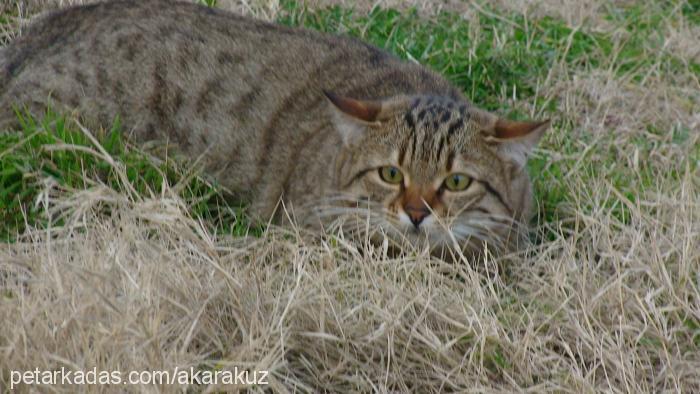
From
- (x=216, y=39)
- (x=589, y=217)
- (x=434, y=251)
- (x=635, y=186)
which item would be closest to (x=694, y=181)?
(x=635, y=186)

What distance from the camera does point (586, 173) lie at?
5.12m

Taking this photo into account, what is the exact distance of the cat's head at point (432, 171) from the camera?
174 inches

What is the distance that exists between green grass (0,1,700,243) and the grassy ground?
15mm

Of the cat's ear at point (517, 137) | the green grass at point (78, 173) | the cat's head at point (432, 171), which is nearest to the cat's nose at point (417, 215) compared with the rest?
the cat's head at point (432, 171)

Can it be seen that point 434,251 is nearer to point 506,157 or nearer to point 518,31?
point 506,157

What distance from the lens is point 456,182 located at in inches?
177

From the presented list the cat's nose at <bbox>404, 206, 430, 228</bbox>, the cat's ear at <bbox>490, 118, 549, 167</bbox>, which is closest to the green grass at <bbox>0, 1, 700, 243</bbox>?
the cat's ear at <bbox>490, 118, 549, 167</bbox>

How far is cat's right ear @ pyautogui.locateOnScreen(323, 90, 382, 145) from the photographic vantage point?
14.7ft

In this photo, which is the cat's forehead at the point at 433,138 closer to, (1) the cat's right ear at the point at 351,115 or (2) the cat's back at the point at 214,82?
(1) the cat's right ear at the point at 351,115

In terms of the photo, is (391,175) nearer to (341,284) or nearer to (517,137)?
(517,137)

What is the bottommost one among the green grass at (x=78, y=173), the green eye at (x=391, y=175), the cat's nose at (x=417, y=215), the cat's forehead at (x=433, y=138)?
the green grass at (x=78, y=173)

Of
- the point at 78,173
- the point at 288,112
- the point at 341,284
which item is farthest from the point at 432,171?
the point at 78,173

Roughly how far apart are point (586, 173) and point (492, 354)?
5.31 feet

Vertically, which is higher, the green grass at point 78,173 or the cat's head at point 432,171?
the cat's head at point 432,171
